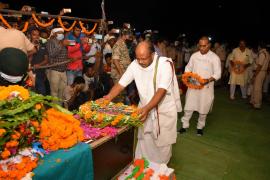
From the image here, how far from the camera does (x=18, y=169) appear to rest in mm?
1971

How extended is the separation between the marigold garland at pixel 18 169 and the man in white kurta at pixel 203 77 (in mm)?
4565

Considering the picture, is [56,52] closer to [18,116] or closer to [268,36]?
[18,116]

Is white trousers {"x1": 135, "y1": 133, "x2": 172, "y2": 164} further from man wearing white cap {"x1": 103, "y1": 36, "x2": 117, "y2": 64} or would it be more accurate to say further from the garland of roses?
the garland of roses

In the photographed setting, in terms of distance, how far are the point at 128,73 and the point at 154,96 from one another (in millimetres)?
632

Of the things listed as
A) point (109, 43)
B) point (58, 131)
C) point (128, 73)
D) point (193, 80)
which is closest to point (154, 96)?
point (128, 73)

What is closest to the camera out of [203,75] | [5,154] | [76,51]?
[5,154]

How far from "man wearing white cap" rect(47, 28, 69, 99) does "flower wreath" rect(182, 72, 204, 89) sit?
10.4 feet

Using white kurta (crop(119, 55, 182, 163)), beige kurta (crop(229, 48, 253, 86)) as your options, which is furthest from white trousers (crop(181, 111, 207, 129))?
beige kurta (crop(229, 48, 253, 86))

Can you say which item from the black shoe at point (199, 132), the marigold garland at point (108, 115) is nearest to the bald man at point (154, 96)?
the marigold garland at point (108, 115)

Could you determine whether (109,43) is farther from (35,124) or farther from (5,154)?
(5,154)

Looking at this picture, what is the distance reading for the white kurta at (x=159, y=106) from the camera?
12.9 feet

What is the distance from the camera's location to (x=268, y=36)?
80.8 ft

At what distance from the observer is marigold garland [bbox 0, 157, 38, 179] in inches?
75.6

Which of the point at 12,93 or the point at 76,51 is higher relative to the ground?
the point at 76,51
